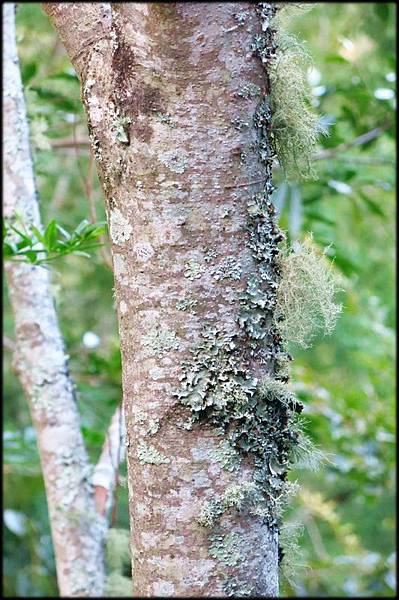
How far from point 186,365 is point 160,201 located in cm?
14

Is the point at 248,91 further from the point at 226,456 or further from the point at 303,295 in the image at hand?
the point at 226,456

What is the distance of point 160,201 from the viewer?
61 cm

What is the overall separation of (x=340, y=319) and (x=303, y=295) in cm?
156

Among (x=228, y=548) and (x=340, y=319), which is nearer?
(x=228, y=548)

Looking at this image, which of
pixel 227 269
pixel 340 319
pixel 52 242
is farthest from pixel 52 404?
pixel 340 319

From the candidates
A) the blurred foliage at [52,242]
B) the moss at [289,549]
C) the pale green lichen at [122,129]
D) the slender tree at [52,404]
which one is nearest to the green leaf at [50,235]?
the blurred foliage at [52,242]

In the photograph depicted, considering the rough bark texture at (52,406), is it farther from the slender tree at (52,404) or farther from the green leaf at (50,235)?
the green leaf at (50,235)

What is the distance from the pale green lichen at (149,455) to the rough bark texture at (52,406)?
0.66 m

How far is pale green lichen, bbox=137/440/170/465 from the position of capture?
0.63 meters

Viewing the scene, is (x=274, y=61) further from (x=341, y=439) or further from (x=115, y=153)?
(x=341, y=439)

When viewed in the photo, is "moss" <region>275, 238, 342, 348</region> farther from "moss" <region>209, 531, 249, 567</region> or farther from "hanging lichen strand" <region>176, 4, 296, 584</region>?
"moss" <region>209, 531, 249, 567</region>

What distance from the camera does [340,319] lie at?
7.32ft

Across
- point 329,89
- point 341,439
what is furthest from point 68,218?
point 341,439

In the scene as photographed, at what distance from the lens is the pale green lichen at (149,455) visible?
2.06 ft
